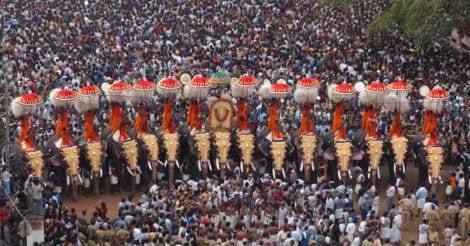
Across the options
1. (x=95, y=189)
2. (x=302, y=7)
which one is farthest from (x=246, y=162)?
(x=302, y=7)

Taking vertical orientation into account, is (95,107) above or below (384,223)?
above

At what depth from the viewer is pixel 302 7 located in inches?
1603

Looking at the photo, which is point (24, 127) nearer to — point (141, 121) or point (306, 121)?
point (141, 121)

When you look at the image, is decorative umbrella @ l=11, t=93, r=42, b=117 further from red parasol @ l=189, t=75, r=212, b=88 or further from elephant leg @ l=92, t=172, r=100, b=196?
red parasol @ l=189, t=75, r=212, b=88

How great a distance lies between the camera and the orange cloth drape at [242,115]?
26172 millimetres

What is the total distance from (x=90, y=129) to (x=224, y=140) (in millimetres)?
2625

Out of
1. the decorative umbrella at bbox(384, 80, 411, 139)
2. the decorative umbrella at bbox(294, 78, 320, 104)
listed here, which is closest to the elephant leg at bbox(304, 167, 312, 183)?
the decorative umbrella at bbox(294, 78, 320, 104)

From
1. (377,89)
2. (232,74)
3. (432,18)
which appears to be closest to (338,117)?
(377,89)

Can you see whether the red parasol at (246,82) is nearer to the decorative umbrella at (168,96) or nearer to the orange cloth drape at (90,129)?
the decorative umbrella at (168,96)

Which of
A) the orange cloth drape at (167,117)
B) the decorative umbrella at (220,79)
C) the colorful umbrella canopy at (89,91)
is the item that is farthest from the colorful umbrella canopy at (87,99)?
the decorative umbrella at (220,79)

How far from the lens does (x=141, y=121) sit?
26.1m

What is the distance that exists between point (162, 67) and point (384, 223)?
40.3 feet

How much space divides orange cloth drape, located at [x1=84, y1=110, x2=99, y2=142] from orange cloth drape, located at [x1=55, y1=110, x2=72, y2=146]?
0.36m

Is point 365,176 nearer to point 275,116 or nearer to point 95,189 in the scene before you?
point 275,116
